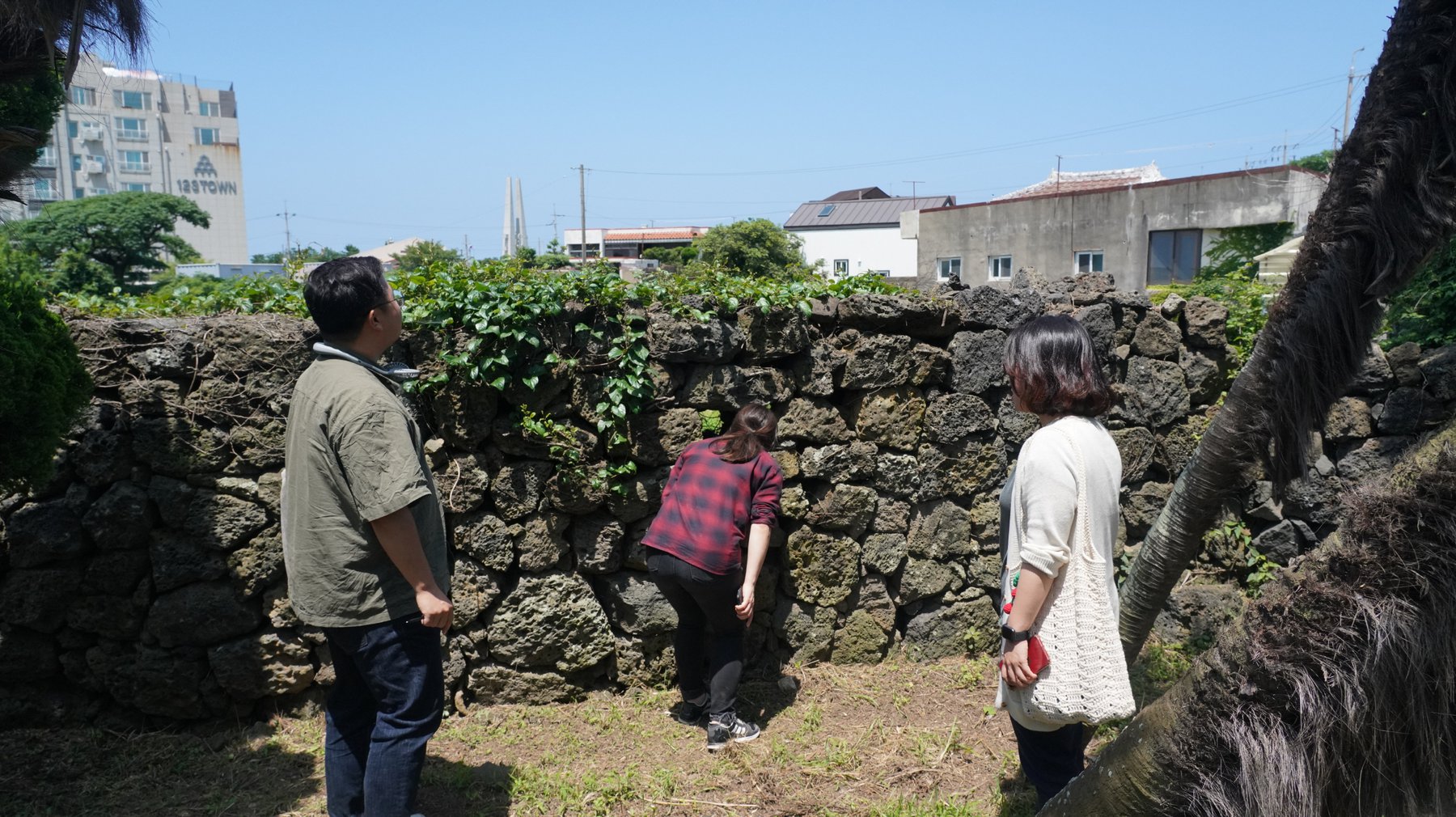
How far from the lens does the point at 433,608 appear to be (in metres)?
2.60

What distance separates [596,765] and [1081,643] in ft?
7.27

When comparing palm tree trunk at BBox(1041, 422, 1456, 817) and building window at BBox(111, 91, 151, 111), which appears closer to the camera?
palm tree trunk at BBox(1041, 422, 1456, 817)

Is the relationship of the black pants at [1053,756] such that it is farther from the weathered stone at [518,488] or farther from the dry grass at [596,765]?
the weathered stone at [518,488]

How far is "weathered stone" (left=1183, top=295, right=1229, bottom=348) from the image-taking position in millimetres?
5441

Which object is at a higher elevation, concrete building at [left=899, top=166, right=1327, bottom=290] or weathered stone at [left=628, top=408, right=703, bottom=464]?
concrete building at [left=899, top=166, right=1327, bottom=290]

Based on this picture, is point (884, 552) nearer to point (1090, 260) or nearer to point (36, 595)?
point (36, 595)

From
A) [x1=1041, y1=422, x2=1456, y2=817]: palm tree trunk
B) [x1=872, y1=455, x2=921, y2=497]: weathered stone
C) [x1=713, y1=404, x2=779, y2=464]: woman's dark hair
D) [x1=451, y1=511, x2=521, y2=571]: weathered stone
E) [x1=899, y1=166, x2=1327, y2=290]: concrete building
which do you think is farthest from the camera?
[x1=899, y1=166, x2=1327, y2=290]: concrete building

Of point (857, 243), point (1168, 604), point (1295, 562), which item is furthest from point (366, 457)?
point (857, 243)

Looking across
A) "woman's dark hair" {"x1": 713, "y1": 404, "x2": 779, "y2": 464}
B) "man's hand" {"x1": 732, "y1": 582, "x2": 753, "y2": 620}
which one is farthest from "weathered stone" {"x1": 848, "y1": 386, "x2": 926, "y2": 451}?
"man's hand" {"x1": 732, "y1": 582, "x2": 753, "y2": 620}

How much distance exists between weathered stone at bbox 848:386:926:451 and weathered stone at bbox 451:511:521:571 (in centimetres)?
184

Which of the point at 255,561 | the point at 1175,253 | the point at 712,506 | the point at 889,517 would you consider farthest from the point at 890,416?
the point at 1175,253

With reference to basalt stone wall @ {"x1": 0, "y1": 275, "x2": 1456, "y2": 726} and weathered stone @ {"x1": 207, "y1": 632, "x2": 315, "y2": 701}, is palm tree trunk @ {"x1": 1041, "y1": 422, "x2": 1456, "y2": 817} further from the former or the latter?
weathered stone @ {"x1": 207, "y1": 632, "x2": 315, "y2": 701}

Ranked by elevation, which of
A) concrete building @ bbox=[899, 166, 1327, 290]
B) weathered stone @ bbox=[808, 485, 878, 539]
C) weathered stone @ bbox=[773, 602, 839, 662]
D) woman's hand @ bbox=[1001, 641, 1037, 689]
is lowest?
weathered stone @ bbox=[773, 602, 839, 662]

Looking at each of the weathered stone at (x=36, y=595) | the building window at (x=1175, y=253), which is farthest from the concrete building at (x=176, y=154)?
the weathered stone at (x=36, y=595)
